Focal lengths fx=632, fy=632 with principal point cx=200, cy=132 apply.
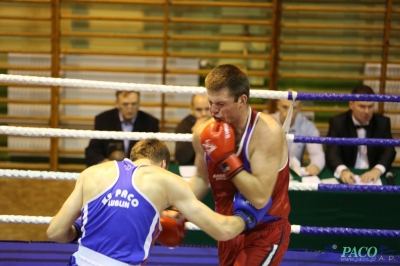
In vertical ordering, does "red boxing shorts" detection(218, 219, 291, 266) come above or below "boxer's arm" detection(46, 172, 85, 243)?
below

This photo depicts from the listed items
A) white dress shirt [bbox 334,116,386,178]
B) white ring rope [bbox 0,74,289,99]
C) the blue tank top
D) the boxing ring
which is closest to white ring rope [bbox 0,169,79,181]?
the boxing ring

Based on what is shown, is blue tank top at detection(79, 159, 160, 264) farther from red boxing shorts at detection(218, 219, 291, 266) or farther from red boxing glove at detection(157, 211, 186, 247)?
red boxing shorts at detection(218, 219, 291, 266)

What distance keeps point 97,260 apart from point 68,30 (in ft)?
15.2

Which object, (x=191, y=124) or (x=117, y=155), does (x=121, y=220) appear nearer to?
(x=117, y=155)

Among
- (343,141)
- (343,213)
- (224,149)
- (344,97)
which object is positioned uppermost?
(344,97)

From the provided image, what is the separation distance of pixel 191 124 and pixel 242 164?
2.47 metres

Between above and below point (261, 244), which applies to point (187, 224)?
below

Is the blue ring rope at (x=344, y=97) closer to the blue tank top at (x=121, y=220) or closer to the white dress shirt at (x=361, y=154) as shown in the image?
the white dress shirt at (x=361, y=154)

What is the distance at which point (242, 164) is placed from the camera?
272 cm

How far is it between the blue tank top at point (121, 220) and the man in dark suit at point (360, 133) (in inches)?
94.0

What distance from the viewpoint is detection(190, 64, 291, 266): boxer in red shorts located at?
8.89ft

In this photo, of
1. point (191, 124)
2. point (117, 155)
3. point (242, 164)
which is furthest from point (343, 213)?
point (242, 164)

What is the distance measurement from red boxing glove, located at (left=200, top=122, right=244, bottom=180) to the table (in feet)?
5.24

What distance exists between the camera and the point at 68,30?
682 cm
